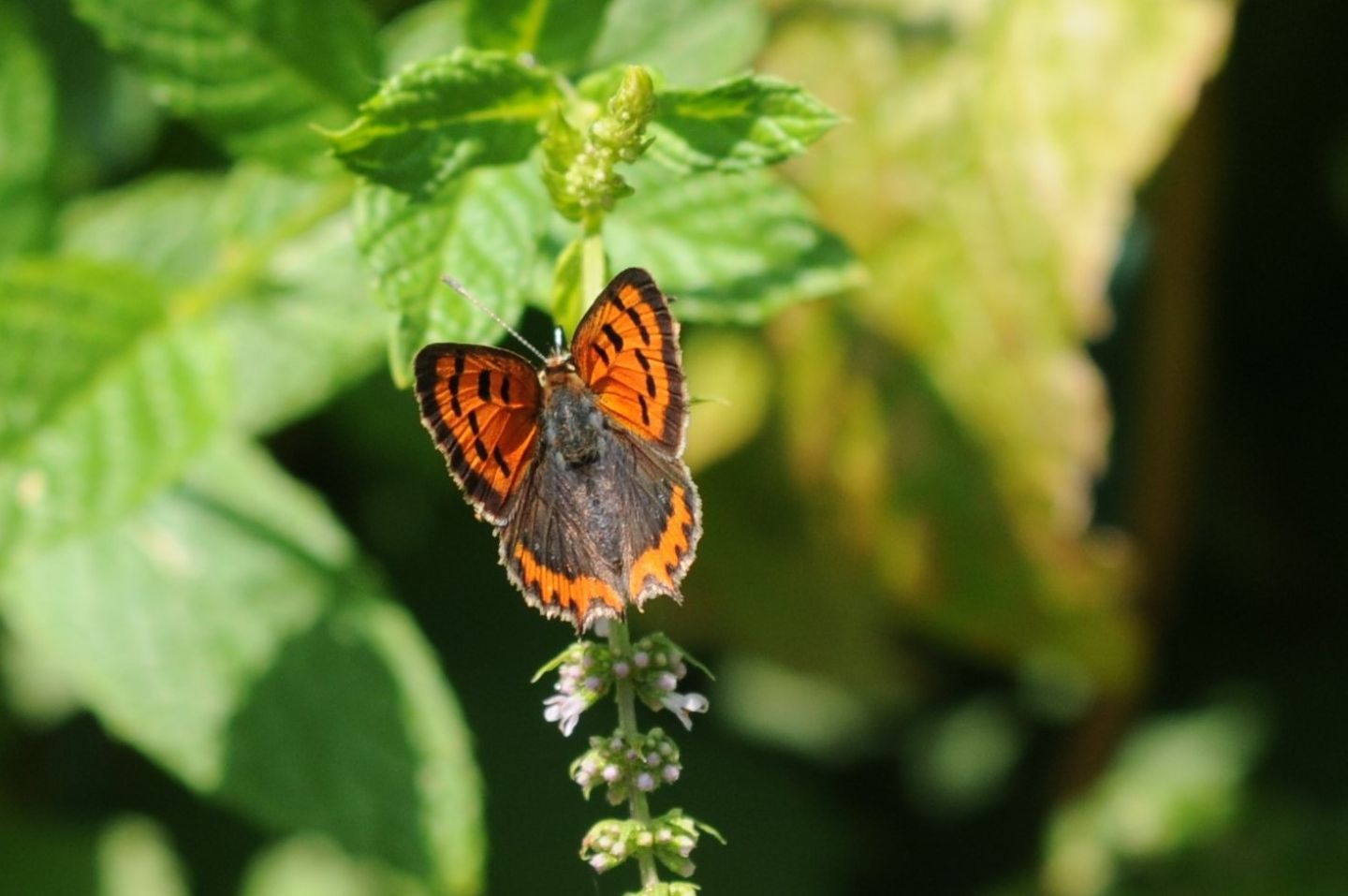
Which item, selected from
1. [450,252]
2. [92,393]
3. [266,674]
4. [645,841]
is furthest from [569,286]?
[266,674]

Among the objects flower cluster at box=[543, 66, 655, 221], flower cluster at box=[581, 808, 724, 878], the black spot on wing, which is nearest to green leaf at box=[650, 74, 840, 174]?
flower cluster at box=[543, 66, 655, 221]

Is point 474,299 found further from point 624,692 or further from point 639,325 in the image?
point 624,692

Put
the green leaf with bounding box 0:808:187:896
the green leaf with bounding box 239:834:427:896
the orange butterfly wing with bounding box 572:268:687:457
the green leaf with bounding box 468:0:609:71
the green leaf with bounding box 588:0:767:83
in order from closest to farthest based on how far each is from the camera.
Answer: the orange butterfly wing with bounding box 572:268:687:457, the green leaf with bounding box 468:0:609:71, the green leaf with bounding box 588:0:767:83, the green leaf with bounding box 0:808:187:896, the green leaf with bounding box 239:834:427:896

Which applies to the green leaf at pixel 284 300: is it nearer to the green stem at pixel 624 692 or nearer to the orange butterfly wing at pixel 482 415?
the orange butterfly wing at pixel 482 415

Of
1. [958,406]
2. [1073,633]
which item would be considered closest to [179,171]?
[958,406]

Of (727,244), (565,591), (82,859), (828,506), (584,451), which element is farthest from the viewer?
(82,859)

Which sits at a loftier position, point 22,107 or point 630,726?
point 22,107

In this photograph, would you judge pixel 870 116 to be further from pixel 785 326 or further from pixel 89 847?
pixel 89 847

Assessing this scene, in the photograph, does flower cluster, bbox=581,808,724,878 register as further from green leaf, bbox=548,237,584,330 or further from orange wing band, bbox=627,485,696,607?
green leaf, bbox=548,237,584,330
